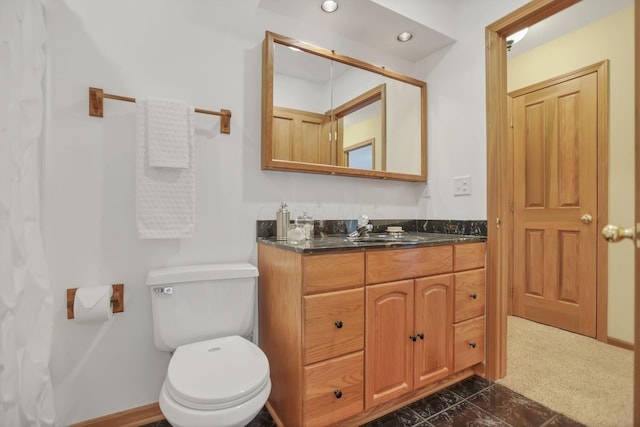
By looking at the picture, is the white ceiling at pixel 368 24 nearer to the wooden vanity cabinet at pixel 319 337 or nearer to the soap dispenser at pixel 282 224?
the soap dispenser at pixel 282 224

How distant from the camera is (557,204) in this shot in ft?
8.60

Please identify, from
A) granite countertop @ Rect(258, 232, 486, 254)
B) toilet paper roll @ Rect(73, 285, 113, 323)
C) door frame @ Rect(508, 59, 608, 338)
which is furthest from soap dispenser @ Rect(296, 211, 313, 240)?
door frame @ Rect(508, 59, 608, 338)

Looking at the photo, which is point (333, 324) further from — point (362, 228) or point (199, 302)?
point (362, 228)

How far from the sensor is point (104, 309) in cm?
130

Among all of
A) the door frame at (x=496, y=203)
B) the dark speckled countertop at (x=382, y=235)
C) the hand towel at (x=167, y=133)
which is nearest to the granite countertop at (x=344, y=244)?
the dark speckled countertop at (x=382, y=235)

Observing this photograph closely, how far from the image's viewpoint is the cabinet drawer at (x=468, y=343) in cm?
173

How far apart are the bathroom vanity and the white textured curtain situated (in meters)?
0.89

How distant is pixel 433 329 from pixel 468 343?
1.10 ft

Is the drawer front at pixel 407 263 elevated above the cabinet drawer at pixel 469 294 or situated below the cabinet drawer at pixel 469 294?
above

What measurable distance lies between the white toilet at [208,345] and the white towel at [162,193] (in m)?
0.20

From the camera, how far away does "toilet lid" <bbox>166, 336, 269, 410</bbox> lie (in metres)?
0.98

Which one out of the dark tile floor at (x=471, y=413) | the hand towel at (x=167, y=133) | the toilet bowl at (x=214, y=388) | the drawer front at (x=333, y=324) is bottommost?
the dark tile floor at (x=471, y=413)

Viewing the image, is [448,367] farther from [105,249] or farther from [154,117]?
[154,117]

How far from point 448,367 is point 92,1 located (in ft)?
8.42
